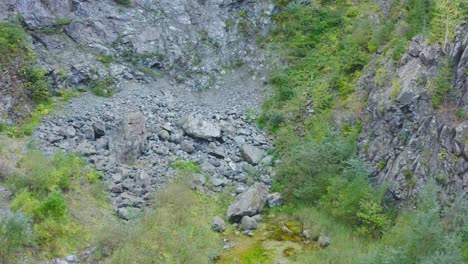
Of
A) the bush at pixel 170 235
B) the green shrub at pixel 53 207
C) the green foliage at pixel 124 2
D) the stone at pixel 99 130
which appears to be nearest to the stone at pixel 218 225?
the bush at pixel 170 235

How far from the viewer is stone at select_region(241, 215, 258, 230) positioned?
39.5 ft

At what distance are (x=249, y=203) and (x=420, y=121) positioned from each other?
4973 millimetres

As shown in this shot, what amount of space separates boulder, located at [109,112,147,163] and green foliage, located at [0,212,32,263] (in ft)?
15.9

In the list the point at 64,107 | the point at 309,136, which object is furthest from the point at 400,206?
the point at 64,107

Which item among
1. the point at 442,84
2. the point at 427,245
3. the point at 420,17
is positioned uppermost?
the point at 420,17

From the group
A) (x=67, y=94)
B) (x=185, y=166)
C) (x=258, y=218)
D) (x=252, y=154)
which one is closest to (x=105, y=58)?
(x=67, y=94)

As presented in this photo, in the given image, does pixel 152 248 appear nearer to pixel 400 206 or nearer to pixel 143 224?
pixel 143 224

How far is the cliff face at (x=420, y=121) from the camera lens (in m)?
10.5

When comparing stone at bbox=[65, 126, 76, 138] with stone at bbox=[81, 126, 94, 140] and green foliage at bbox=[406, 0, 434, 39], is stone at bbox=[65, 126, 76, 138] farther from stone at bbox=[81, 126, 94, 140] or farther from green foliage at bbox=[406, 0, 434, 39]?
green foliage at bbox=[406, 0, 434, 39]

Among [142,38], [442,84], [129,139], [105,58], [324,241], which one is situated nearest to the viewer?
[324,241]

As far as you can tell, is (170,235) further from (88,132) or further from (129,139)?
(88,132)

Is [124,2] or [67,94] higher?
[124,2]

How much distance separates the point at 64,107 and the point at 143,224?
6.73 m

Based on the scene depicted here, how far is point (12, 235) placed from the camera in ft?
28.7
